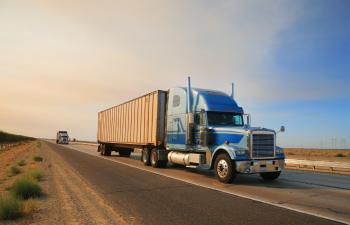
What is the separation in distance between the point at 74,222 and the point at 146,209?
1.54m

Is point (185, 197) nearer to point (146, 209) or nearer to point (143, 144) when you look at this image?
point (146, 209)

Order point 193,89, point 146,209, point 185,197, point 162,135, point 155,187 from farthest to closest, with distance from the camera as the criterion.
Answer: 1. point 162,135
2. point 193,89
3. point 155,187
4. point 185,197
5. point 146,209

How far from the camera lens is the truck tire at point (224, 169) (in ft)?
28.1

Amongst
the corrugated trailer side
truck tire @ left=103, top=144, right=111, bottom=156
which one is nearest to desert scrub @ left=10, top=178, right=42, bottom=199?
the corrugated trailer side

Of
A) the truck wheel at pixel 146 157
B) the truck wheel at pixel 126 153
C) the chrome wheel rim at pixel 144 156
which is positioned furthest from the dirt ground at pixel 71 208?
the truck wheel at pixel 126 153

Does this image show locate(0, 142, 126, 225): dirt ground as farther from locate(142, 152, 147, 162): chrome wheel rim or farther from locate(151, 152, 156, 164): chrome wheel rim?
locate(142, 152, 147, 162): chrome wheel rim

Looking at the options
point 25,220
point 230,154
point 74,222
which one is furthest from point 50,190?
point 230,154

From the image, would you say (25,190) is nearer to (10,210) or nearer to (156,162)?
(10,210)

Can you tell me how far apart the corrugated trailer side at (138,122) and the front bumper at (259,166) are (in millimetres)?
6179

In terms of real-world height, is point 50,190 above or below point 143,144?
below

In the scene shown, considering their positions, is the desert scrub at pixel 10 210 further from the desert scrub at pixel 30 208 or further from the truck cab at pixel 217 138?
the truck cab at pixel 217 138

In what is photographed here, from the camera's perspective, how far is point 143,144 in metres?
15.3

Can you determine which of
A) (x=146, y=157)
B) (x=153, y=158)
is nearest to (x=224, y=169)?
(x=153, y=158)

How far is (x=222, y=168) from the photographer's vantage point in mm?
9008
